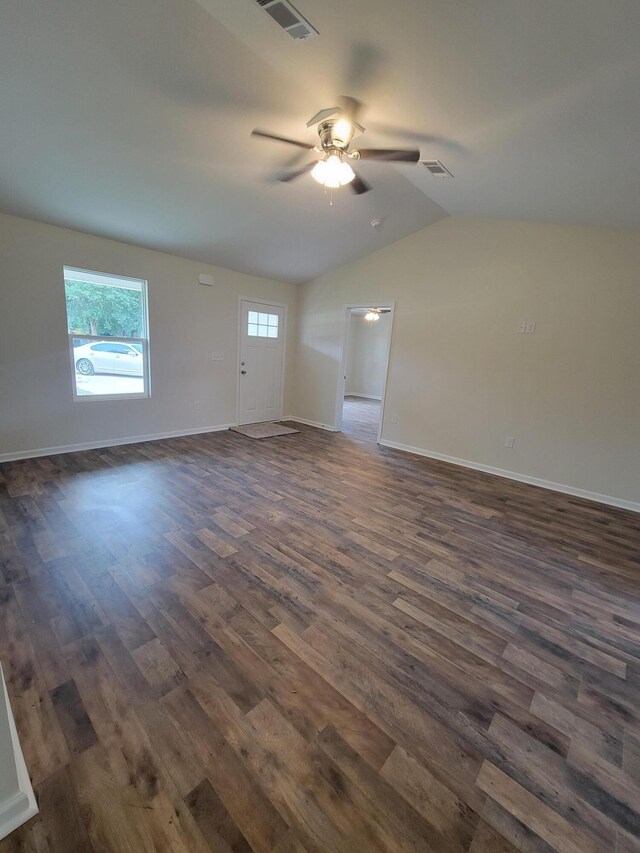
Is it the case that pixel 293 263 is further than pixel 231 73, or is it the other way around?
pixel 293 263

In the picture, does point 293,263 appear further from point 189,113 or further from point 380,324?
point 380,324

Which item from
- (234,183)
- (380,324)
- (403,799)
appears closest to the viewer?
(403,799)

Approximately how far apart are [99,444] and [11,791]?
3.97m

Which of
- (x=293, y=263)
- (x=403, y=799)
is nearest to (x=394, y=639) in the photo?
(x=403, y=799)

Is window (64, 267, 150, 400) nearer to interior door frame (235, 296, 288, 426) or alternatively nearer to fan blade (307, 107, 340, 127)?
interior door frame (235, 296, 288, 426)

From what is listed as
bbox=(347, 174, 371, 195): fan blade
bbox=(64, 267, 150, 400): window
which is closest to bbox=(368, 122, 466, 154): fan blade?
bbox=(347, 174, 371, 195): fan blade

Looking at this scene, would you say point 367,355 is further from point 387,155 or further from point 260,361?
point 387,155

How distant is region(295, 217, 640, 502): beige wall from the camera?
3.49 metres

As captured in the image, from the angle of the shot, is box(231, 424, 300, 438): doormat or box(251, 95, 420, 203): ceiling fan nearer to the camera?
box(251, 95, 420, 203): ceiling fan

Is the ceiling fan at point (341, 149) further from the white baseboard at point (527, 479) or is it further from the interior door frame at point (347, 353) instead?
the white baseboard at point (527, 479)

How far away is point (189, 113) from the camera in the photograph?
233 centimetres

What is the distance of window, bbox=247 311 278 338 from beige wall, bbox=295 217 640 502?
4.95 ft

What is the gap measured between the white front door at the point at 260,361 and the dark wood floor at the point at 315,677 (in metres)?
3.16

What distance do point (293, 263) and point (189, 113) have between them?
293 cm
